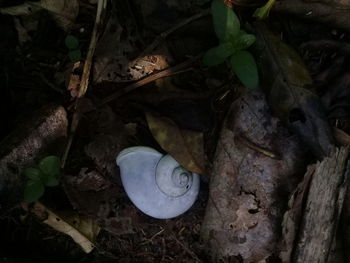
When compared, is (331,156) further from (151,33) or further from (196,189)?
(151,33)

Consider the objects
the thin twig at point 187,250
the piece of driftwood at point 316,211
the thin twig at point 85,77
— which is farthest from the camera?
the thin twig at point 187,250

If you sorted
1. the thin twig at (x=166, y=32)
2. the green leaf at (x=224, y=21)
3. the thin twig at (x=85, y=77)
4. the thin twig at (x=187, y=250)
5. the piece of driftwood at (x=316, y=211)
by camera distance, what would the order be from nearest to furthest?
the green leaf at (x=224, y=21), the piece of driftwood at (x=316, y=211), the thin twig at (x=166, y=32), the thin twig at (x=85, y=77), the thin twig at (x=187, y=250)

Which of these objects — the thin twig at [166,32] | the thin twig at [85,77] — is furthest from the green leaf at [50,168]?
the thin twig at [166,32]

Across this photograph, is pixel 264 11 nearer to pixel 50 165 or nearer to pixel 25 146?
pixel 50 165

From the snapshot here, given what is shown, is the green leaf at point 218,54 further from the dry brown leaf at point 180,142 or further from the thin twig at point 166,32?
the dry brown leaf at point 180,142

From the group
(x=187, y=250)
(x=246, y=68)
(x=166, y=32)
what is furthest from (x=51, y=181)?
(x=246, y=68)

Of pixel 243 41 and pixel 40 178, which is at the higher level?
pixel 243 41
